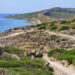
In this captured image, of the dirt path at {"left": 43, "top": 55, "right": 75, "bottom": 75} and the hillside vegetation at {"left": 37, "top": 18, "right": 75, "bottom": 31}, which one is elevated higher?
the dirt path at {"left": 43, "top": 55, "right": 75, "bottom": 75}

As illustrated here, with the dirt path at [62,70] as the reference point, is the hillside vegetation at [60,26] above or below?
below

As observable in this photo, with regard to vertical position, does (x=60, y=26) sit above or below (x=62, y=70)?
below

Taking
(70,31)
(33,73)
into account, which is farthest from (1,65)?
(70,31)

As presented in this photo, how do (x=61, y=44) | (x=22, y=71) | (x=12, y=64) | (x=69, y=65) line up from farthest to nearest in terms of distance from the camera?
(x=61, y=44)
(x=69, y=65)
(x=12, y=64)
(x=22, y=71)

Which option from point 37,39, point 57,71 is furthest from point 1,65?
point 37,39

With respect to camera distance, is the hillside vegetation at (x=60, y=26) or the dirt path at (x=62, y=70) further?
the hillside vegetation at (x=60, y=26)

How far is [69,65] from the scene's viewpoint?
21828 millimetres

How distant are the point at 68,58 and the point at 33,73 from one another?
7621 millimetres

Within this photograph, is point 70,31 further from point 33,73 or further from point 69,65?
point 33,73

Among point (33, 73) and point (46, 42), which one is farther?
point (46, 42)

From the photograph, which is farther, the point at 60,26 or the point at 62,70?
the point at 60,26

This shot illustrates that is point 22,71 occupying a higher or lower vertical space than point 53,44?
higher

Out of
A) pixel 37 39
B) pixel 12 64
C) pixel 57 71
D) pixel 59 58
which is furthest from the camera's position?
pixel 37 39

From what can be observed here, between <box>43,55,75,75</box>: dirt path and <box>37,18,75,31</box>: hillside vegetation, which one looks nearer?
<box>43,55,75,75</box>: dirt path
